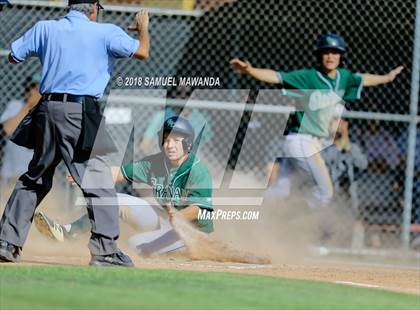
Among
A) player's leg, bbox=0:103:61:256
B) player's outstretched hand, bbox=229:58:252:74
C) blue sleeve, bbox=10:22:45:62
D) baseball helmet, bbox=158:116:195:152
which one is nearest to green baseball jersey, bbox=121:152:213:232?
baseball helmet, bbox=158:116:195:152

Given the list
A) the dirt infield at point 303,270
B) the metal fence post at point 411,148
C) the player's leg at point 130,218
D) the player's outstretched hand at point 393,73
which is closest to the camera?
the dirt infield at point 303,270

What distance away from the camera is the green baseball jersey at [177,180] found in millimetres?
10797

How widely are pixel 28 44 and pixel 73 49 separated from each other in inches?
15.4

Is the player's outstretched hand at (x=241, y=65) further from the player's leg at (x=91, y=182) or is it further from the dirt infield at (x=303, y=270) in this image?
the player's leg at (x=91, y=182)

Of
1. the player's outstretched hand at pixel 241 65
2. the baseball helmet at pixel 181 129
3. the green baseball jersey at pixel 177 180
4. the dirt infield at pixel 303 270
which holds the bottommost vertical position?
the dirt infield at pixel 303 270

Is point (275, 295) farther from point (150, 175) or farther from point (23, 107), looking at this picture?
point (23, 107)

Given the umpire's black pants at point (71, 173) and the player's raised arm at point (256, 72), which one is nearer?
the umpire's black pants at point (71, 173)

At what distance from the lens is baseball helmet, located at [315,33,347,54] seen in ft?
40.1

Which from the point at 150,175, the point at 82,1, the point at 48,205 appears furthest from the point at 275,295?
the point at 48,205

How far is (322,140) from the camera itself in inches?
491

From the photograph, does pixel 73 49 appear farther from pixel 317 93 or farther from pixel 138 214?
pixel 317 93

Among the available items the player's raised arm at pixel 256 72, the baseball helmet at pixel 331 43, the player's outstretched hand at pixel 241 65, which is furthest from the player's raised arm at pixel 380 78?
the player's outstretched hand at pixel 241 65

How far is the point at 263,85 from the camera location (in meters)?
13.0

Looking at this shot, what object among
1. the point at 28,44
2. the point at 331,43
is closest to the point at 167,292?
the point at 28,44
